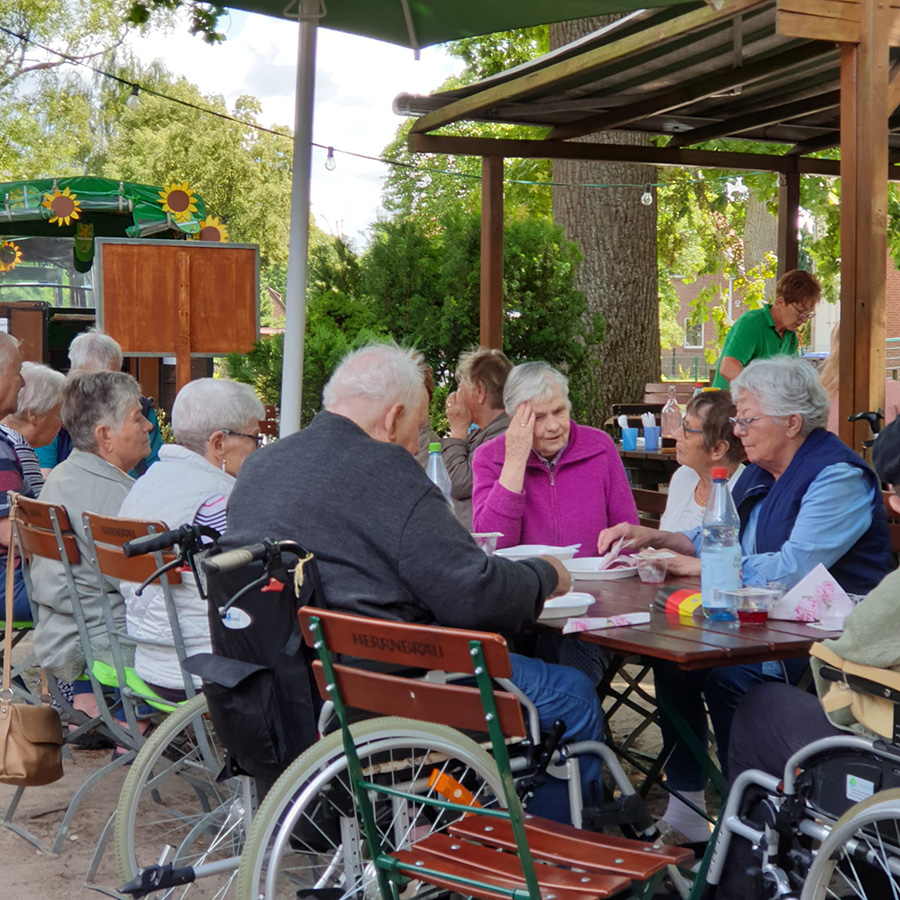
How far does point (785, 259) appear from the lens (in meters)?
10.0

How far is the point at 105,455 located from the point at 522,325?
5163 mm

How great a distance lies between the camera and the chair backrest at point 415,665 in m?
2.18

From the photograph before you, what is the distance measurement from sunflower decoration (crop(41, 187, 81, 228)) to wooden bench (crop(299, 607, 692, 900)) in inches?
586

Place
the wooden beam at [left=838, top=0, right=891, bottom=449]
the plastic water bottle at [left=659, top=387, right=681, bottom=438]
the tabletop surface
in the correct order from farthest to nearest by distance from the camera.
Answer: the plastic water bottle at [left=659, top=387, right=681, bottom=438], the wooden beam at [left=838, top=0, right=891, bottom=449], the tabletop surface

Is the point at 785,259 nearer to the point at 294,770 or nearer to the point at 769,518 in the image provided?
the point at 769,518

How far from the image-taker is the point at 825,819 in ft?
7.98

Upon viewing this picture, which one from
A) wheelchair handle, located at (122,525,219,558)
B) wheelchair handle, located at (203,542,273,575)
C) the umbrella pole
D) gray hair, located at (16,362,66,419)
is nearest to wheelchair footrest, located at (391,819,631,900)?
wheelchair handle, located at (203,542,273,575)

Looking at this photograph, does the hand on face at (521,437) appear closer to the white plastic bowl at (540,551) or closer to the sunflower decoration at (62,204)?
the white plastic bowl at (540,551)

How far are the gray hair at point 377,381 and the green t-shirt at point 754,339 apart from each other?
4527mm

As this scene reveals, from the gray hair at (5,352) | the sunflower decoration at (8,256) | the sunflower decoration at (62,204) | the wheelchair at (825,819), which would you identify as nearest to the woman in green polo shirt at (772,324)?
the gray hair at (5,352)

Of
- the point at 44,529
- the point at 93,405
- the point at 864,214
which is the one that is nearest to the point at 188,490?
the point at 44,529

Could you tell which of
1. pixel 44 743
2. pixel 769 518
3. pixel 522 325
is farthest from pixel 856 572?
pixel 522 325

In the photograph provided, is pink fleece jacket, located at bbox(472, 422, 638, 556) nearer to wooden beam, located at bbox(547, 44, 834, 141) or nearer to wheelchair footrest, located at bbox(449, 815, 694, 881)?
wheelchair footrest, located at bbox(449, 815, 694, 881)

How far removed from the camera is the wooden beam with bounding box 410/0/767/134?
5.48m
